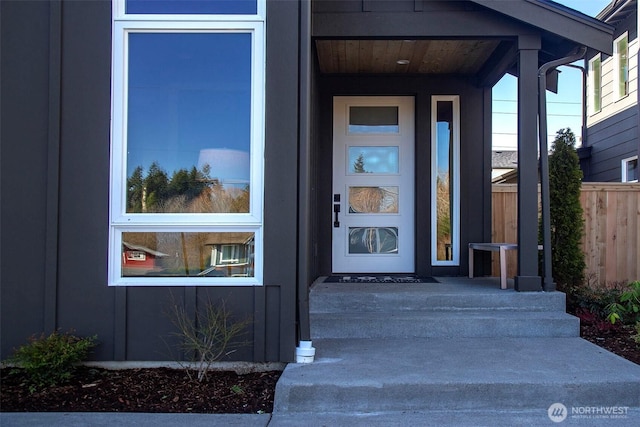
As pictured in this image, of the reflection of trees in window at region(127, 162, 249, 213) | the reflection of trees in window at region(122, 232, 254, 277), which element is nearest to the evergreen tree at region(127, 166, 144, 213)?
the reflection of trees in window at region(127, 162, 249, 213)

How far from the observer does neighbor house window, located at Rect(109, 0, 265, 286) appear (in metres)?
3.93

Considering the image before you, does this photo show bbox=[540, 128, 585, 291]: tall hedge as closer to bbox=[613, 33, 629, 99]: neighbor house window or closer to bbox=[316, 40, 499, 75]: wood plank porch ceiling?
bbox=[316, 40, 499, 75]: wood plank porch ceiling

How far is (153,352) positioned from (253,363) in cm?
76

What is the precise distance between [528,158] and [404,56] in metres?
1.82

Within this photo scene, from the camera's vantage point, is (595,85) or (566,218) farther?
(595,85)

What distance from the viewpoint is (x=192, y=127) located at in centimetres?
405

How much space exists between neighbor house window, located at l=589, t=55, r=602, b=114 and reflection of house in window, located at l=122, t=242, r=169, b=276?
8.65m

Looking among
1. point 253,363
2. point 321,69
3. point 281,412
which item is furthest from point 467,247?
point 281,412

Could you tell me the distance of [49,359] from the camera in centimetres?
351

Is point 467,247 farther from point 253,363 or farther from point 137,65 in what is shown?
point 137,65

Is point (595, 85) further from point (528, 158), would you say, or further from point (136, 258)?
point (136, 258)

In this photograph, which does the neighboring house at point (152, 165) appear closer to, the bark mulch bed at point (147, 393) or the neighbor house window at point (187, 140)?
the neighbor house window at point (187, 140)

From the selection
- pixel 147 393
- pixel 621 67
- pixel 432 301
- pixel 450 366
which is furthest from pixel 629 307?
pixel 621 67

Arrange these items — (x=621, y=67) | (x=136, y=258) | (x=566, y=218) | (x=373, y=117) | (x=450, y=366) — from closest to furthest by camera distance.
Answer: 1. (x=450, y=366)
2. (x=136, y=258)
3. (x=566, y=218)
4. (x=373, y=117)
5. (x=621, y=67)
